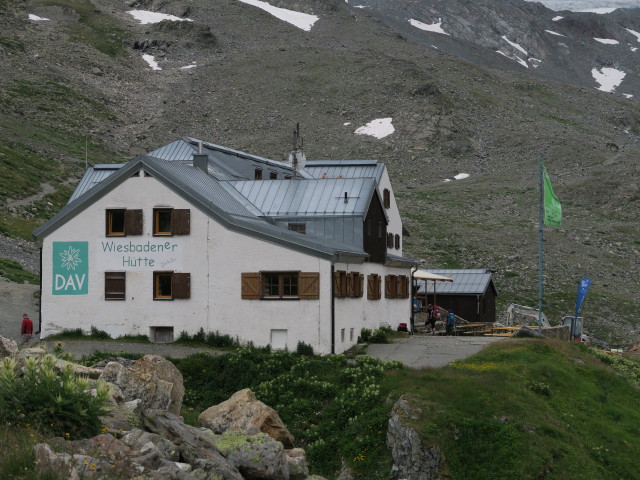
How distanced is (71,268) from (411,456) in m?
19.6

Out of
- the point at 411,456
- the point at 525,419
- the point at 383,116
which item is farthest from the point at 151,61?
the point at 411,456

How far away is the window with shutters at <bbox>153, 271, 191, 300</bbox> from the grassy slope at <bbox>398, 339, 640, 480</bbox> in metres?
→ 11.4

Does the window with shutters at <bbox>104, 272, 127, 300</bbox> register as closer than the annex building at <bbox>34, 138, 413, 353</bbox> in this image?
No

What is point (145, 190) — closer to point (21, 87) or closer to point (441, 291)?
point (441, 291)

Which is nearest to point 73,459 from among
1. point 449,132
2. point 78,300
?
point 78,300

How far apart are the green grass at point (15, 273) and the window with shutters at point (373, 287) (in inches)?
871

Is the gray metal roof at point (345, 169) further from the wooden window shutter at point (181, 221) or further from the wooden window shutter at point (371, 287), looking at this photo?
the wooden window shutter at point (181, 221)

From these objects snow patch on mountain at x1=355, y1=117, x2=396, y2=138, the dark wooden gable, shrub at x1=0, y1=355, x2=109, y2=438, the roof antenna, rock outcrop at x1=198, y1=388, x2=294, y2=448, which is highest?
snow patch on mountain at x1=355, y1=117, x2=396, y2=138

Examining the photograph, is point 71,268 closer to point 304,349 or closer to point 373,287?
point 304,349

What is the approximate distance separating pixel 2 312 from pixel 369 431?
81.9 ft

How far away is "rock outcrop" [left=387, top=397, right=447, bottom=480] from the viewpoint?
86.4 ft

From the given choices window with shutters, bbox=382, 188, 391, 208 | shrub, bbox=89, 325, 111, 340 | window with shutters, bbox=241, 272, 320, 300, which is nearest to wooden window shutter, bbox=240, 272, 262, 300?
window with shutters, bbox=241, 272, 320, 300

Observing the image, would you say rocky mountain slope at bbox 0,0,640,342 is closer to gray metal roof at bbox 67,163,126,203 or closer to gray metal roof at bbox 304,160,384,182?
gray metal roof at bbox 67,163,126,203

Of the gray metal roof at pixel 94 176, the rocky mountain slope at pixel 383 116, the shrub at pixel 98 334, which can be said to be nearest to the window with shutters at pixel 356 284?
the shrub at pixel 98 334
